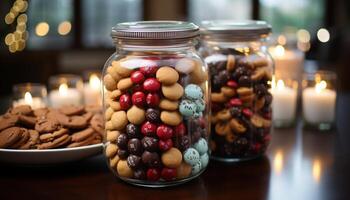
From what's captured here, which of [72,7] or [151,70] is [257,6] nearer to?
[72,7]

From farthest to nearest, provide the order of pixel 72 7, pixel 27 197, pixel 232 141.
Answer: pixel 72 7 → pixel 232 141 → pixel 27 197

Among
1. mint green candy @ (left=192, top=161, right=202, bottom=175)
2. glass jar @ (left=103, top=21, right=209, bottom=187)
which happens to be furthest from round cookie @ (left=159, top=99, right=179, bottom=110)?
mint green candy @ (left=192, top=161, right=202, bottom=175)

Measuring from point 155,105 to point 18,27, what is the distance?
388cm

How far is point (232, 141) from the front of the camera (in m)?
1.03

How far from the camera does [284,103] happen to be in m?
1.38

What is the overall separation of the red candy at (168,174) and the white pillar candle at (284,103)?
0.52 m

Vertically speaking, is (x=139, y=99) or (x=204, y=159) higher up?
Result: (x=139, y=99)

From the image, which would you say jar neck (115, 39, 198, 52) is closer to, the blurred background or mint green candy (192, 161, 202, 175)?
mint green candy (192, 161, 202, 175)

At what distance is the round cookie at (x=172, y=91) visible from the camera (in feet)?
2.80

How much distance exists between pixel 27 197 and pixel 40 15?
13.1ft

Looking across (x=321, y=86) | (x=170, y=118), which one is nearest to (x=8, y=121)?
(x=170, y=118)

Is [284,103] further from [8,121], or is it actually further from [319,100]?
[8,121]

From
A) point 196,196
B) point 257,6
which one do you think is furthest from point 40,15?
point 196,196

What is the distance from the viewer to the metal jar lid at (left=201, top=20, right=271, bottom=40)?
1.04 m
